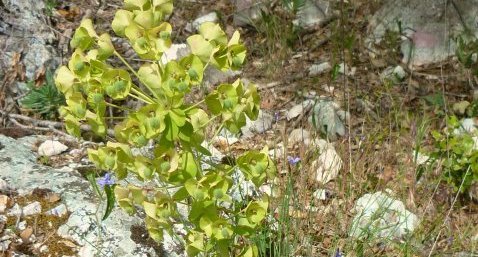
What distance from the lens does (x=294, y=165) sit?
3.12 m

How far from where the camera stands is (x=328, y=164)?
10.6 ft

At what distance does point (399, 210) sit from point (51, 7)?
2.25 m

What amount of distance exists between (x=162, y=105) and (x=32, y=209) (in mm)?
1127

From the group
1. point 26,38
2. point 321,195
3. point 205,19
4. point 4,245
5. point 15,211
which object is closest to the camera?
point 4,245

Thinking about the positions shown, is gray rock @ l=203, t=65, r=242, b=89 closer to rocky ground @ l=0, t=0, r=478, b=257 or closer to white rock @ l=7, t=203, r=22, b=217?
rocky ground @ l=0, t=0, r=478, b=257

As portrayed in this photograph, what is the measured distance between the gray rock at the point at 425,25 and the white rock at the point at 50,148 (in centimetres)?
202

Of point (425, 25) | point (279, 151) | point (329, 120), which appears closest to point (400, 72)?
point (425, 25)

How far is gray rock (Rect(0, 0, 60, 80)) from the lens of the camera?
370 centimetres

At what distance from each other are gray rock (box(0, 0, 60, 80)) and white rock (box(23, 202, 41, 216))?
119 centimetres

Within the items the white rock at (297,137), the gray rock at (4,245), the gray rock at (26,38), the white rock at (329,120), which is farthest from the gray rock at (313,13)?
the gray rock at (4,245)

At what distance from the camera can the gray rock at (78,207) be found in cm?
254

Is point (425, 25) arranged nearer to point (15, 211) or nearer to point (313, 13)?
point (313, 13)

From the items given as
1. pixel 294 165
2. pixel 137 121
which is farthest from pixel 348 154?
pixel 137 121

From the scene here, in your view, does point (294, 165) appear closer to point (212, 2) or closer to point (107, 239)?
point (107, 239)
